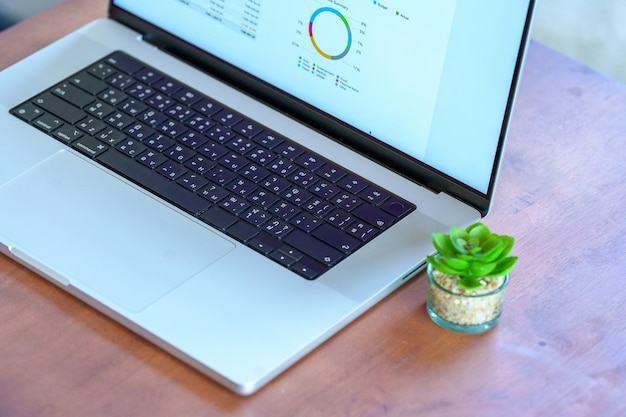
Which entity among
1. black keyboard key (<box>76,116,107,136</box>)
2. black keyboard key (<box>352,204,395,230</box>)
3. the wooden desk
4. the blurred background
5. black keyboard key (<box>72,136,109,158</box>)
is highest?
black keyboard key (<box>352,204,395,230</box>)

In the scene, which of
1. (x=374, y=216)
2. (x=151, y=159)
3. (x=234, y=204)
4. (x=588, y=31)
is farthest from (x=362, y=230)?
(x=588, y=31)

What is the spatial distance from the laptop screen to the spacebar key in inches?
7.0

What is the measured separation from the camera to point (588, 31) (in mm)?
2357

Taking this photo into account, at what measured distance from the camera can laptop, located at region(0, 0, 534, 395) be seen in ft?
2.92

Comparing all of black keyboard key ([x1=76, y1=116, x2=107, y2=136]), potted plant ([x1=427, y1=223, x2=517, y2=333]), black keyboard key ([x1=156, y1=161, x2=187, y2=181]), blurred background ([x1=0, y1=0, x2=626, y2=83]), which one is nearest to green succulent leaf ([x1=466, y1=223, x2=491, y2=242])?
potted plant ([x1=427, y1=223, x2=517, y2=333])

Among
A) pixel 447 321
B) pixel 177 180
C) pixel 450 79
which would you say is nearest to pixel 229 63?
pixel 177 180

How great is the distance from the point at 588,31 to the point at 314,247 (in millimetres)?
1624

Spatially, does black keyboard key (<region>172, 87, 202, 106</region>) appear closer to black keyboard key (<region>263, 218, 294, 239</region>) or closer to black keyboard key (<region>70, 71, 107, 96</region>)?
black keyboard key (<region>70, 71, 107, 96</region>)

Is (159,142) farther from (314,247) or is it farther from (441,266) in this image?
(441,266)

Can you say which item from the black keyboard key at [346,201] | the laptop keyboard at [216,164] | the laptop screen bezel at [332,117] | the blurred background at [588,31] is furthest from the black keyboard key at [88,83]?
the blurred background at [588,31]

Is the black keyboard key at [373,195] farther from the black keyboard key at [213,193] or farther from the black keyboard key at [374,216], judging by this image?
the black keyboard key at [213,193]

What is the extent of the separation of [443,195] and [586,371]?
0.23 m

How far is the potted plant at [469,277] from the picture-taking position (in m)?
0.86

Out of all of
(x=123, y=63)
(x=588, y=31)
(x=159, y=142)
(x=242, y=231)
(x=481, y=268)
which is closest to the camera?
(x=481, y=268)
